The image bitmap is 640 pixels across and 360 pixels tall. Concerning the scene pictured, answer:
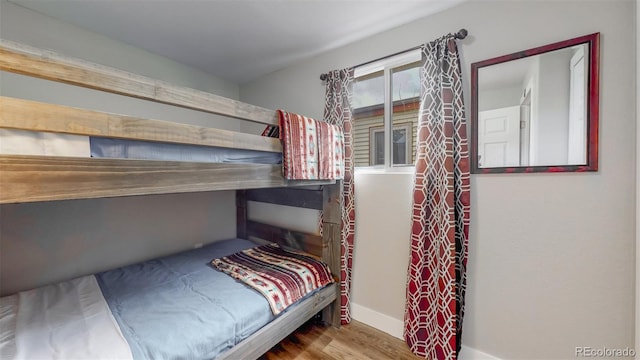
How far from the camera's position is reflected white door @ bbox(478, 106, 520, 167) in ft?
4.77

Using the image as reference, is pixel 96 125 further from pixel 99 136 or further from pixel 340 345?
pixel 340 345

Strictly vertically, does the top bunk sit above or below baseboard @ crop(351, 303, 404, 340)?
above

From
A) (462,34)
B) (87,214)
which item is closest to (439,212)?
(462,34)

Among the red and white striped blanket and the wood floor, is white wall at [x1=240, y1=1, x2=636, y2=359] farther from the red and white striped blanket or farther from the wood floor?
the red and white striped blanket

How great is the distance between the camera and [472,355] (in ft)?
5.26

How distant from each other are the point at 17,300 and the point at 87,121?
1500 millimetres

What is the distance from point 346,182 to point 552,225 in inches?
51.5

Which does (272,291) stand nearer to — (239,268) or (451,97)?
(239,268)

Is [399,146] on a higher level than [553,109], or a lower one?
lower

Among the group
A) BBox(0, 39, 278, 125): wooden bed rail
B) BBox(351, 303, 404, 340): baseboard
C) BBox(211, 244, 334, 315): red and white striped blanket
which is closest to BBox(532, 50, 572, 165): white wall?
BBox(351, 303, 404, 340): baseboard

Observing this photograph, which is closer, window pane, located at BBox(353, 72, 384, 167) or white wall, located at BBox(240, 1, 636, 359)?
white wall, located at BBox(240, 1, 636, 359)

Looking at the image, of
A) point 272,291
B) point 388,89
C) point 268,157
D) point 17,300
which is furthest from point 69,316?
point 388,89

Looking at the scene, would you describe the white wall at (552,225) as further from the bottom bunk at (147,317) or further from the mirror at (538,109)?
the bottom bunk at (147,317)

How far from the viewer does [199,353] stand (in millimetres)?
1135
